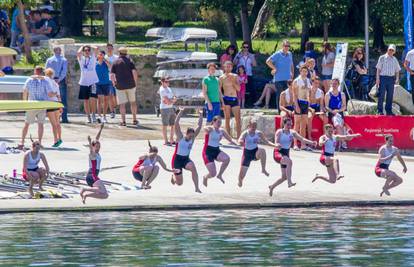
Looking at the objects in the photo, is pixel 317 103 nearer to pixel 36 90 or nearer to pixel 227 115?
pixel 227 115

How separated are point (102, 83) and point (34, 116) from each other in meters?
4.38

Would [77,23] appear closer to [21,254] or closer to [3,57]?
[3,57]

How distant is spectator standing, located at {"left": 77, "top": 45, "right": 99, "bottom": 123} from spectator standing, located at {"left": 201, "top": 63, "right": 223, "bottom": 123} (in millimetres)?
4298

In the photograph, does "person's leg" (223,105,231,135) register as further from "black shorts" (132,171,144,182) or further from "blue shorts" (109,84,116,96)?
"black shorts" (132,171,144,182)

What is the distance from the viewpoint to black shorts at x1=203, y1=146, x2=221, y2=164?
28.7 metres

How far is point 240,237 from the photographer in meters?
23.5

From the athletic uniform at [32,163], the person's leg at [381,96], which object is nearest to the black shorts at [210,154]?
the athletic uniform at [32,163]

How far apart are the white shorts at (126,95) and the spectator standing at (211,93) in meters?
3.77

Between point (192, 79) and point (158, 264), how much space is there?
65.2 ft

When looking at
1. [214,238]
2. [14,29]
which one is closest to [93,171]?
[214,238]

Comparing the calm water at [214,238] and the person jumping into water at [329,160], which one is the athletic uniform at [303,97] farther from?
the calm water at [214,238]

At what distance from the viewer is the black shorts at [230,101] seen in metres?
34.3

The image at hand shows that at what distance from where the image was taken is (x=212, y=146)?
28.7 m

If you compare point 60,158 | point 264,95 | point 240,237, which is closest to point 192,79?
point 264,95
